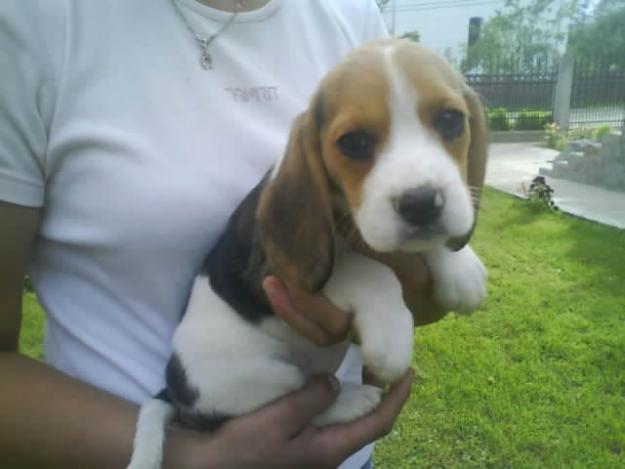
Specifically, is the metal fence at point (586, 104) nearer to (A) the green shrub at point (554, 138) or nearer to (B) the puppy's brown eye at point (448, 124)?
(A) the green shrub at point (554, 138)

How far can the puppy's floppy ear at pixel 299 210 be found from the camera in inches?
61.0

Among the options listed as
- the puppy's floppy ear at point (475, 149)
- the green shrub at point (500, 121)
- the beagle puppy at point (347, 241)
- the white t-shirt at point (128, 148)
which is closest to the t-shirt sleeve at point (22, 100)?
the white t-shirt at point (128, 148)

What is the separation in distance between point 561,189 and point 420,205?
30.3 ft

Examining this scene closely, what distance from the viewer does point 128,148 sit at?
1.48 meters

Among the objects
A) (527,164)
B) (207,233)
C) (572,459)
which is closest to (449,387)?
(572,459)

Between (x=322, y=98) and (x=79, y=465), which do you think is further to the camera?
(x=322, y=98)

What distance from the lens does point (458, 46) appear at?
1355 inches

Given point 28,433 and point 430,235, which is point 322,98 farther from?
point 28,433

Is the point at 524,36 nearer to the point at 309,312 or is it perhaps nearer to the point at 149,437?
the point at 309,312

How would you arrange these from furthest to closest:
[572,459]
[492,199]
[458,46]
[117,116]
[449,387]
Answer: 1. [458,46]
2. [492,199]
3. [449,387]
4. [572,459]
5. [117,116]

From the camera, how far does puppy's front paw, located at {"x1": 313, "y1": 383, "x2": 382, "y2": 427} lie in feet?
5.48

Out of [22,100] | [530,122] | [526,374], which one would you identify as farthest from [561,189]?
[530,122]

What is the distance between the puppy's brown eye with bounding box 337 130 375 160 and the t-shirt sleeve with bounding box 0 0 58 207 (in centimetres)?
66

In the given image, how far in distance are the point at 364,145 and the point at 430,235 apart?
262 millimetres
